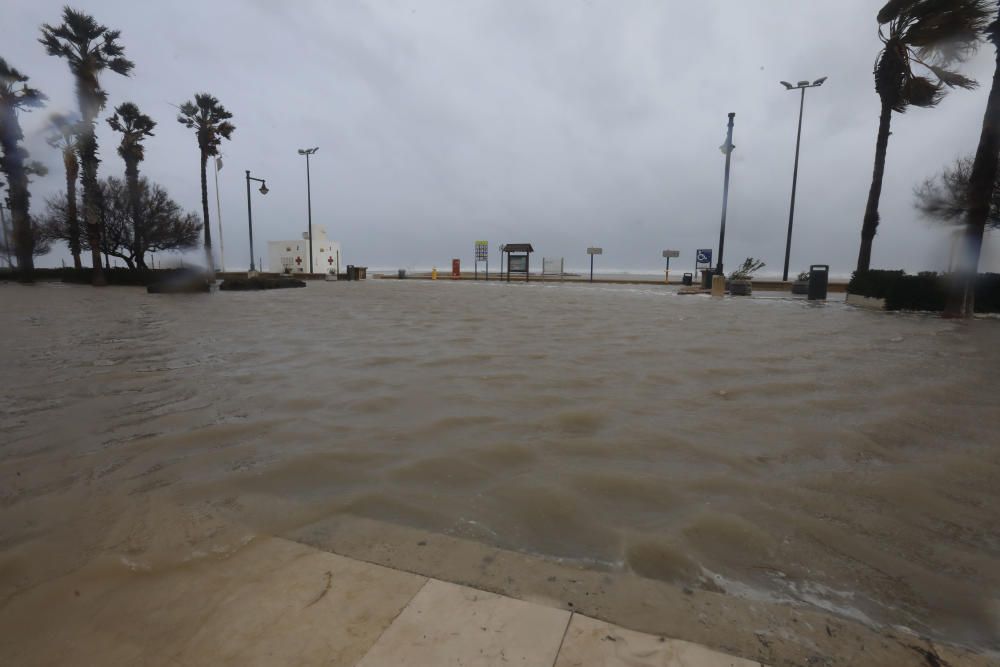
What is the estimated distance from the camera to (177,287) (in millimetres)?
19500

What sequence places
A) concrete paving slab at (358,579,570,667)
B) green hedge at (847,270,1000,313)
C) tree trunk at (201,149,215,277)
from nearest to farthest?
concrete paving slab at (358,579,570,667) < green hedge at (847,270,1000,313) < tree trunk at (201,149,215,277)

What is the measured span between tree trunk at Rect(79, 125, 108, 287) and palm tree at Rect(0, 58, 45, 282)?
15.8ft

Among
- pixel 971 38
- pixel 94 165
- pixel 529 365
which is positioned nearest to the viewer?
pixel 529 365

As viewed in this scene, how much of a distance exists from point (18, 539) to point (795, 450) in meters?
4.04

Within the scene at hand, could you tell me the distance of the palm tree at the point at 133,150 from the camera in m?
26.4

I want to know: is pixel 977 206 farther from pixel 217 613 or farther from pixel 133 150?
pixel 133 150

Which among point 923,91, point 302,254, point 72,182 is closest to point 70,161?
point 72,182

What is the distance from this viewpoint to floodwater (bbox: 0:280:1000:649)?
188cm

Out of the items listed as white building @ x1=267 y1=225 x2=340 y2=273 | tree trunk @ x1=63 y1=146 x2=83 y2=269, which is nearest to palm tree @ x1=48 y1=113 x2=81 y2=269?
tree trunk @ x1=63 y1=146 x2=83 y2=269

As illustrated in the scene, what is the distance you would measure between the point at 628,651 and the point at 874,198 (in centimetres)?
1973

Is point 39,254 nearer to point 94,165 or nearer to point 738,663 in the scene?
point 94,165

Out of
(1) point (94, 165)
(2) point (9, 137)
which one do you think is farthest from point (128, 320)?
(2) point (9, 137)

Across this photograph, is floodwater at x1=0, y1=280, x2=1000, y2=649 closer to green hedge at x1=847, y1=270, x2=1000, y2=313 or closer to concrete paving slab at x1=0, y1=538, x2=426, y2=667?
concrete paving slab at x1=0, y1=538, x2=426, y2=667

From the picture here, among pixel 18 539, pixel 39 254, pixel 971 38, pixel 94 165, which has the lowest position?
pixel 18 539
